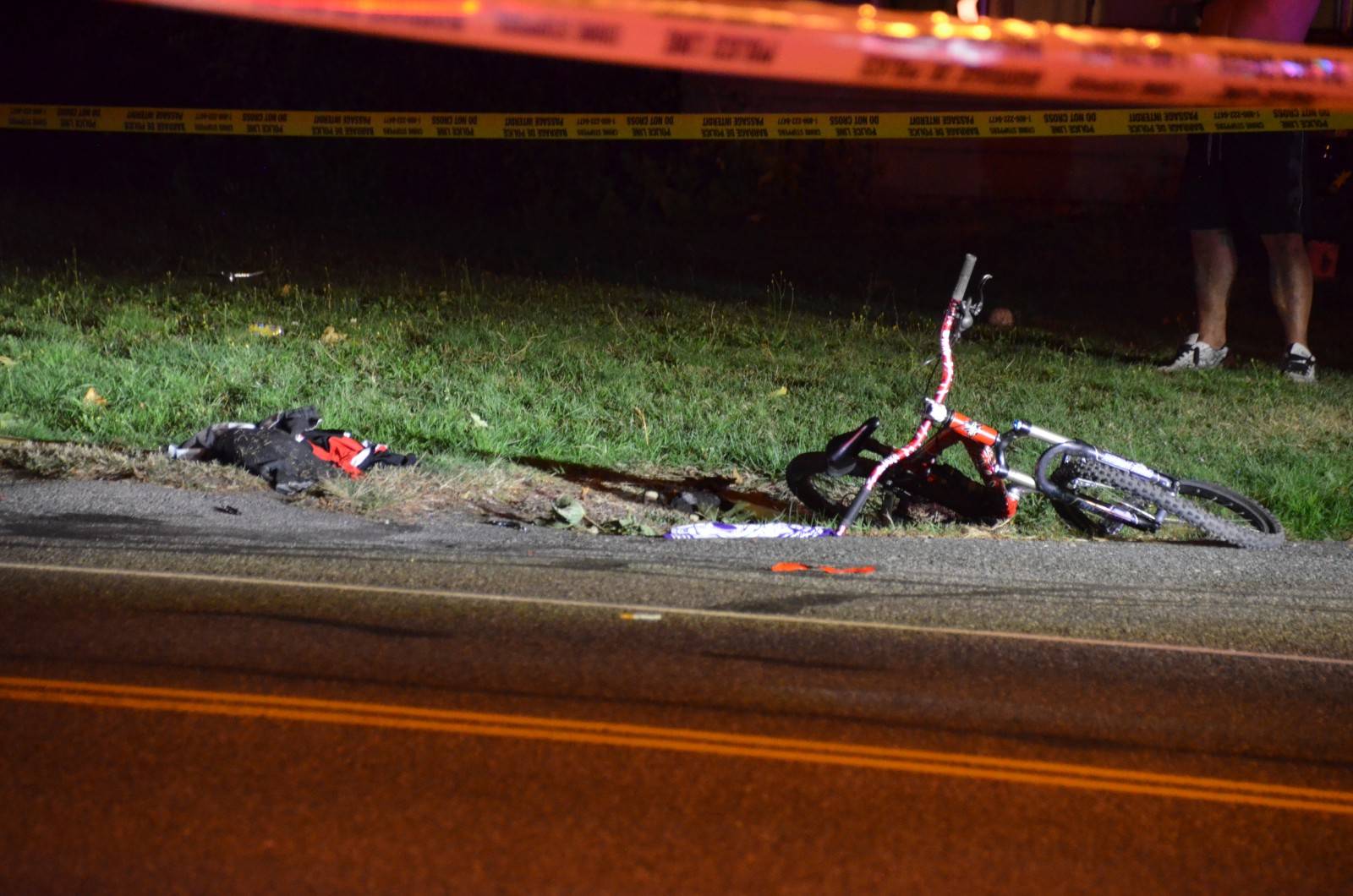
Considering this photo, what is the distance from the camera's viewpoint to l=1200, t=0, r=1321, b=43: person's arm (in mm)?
11383

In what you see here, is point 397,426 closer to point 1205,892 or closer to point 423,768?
point 423,768

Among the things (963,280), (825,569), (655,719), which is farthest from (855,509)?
(655,719)

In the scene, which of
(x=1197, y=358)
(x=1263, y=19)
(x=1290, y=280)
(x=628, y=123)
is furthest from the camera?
(x=628, y=123)

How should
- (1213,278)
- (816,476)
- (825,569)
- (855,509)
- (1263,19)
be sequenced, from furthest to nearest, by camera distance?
(1213,278) → (1263,19) → (816,476) → (855,509) → (825,569)

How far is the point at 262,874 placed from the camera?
142 inches

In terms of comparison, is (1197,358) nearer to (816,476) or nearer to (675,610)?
(816,476)

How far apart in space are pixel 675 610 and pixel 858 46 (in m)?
2.12

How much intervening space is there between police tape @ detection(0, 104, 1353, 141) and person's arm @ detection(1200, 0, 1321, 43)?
0.54 meters

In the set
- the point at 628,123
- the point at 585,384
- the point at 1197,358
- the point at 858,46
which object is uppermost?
the point at 858,46

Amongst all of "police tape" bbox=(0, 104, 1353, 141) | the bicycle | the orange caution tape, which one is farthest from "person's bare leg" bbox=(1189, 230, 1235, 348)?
the orange caution tape

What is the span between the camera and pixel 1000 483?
7668mm

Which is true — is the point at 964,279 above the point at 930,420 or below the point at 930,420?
above

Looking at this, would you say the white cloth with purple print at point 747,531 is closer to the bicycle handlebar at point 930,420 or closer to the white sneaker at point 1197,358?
the bicycle handlebar at point 930,420

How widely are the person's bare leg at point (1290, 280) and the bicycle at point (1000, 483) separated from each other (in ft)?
13.5
